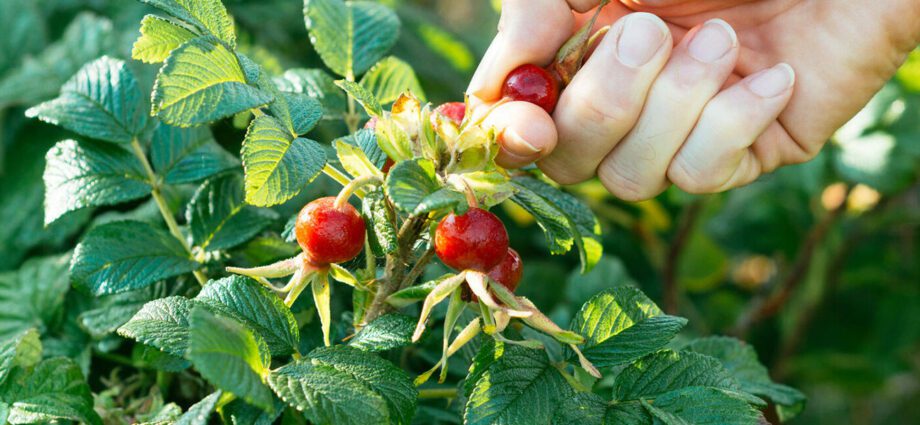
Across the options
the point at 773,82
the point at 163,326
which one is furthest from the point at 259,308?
the point at 773,82

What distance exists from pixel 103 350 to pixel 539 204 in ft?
1.74

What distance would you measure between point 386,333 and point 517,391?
0.12 m

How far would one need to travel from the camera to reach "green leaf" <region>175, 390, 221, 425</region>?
626 millimetres

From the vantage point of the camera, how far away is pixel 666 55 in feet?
3.04

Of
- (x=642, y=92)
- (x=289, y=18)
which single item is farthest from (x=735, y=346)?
(x=289, y=18)

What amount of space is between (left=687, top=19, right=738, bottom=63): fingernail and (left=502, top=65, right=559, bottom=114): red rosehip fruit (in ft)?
0.55

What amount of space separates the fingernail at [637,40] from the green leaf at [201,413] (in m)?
0.55

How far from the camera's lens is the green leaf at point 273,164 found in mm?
656

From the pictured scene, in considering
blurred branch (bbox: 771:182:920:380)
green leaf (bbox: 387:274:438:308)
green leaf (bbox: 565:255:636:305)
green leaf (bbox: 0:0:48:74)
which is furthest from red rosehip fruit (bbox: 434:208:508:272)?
blurred branch (bbox: 771:182:920:380)

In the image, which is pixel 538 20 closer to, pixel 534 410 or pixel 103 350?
pixel 534 410

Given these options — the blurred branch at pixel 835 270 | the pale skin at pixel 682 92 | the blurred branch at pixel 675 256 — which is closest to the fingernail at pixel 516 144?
the pale skin at pixel 682 92

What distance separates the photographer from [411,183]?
2.05 feet

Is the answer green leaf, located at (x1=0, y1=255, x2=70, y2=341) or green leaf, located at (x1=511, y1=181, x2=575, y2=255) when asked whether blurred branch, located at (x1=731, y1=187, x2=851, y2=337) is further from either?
green leaf, located at (x1=0, y1=255, x2=70, y2=341)

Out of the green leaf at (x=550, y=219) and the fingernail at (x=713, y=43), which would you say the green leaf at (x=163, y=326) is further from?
the fingernail at (x=713, y=43)
